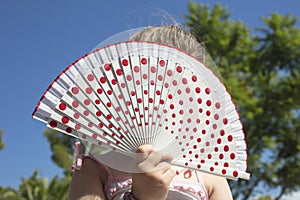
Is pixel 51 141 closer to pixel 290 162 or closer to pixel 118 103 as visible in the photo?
pixel 290 162

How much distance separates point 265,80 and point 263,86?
22 cm

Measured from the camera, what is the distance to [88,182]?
3.29 ft

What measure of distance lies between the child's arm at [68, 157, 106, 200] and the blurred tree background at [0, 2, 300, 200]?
9781 millimetres

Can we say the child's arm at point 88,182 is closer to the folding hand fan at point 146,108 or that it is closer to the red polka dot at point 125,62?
the folding hand fan at point 146,108

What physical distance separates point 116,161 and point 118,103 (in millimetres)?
123

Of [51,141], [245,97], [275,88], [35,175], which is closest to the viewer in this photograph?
[245,97]

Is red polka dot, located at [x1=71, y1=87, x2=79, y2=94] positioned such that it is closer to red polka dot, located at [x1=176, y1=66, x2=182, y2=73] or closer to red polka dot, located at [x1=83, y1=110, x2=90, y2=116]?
red polka dot, located at [x1=83, y1=110, x2=90, y2=116]

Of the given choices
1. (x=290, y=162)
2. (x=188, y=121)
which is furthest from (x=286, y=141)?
(x=188, y=121)

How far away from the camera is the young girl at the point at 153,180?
904 mm

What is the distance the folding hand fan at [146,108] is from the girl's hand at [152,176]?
0.7 inches

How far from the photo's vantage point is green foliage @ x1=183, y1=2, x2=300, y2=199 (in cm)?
1097

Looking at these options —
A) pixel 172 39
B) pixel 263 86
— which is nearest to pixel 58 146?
pixel 263 86

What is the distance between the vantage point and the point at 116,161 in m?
0.91

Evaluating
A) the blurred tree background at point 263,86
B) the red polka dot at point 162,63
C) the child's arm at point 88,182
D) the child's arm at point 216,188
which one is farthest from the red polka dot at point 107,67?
Result: the blurred tree background at point 263,86
